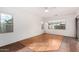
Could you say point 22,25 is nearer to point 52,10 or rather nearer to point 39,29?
→ point 39,29

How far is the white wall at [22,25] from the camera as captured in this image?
4.66 feet

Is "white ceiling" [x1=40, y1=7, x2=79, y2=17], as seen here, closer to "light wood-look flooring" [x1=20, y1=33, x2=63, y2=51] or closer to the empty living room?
the empty living room

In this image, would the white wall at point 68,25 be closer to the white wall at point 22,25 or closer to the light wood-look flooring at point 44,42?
the light wood-look flooring at point 44,42

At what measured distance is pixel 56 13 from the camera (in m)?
1.51

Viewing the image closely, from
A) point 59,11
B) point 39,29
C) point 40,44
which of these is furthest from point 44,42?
point 59,11

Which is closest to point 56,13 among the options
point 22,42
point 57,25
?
point 57,25

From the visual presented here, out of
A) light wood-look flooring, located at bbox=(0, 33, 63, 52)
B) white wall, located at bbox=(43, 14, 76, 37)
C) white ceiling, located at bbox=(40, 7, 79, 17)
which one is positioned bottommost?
light wood-look flooring, located at bbox=(0, 33, 63, 52)

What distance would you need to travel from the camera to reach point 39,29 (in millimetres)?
1563

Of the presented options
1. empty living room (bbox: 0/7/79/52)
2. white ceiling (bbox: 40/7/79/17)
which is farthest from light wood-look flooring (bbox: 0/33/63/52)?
white ceiling (bbox: 40/7/79/17)

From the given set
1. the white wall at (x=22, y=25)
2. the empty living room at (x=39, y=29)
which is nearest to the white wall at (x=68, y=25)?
the empty living room at (x=39, y=29)

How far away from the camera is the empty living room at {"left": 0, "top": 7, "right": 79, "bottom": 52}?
1440mm

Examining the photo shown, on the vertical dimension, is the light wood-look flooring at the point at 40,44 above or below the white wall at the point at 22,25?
below
